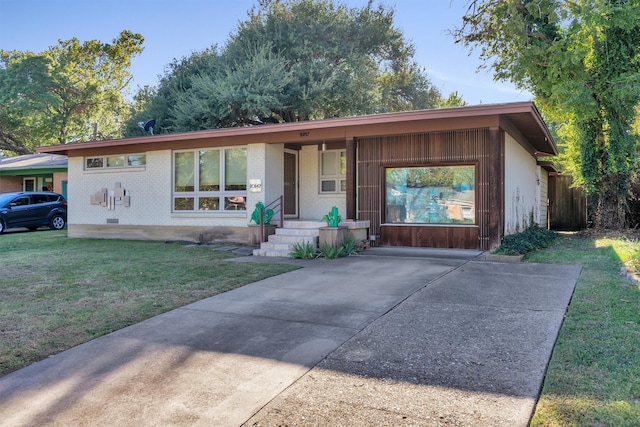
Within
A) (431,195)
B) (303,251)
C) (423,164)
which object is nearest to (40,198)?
(303,251)

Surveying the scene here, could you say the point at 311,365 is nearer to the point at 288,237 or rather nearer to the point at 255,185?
the point at 288,237

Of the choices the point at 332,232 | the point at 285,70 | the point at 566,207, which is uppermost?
the point at 285,70

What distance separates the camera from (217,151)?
525 inches

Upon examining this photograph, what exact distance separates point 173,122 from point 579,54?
54.1ft

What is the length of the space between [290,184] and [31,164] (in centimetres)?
1790

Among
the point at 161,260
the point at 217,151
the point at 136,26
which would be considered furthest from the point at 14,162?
the point at 161,260

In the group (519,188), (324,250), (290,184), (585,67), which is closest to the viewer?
(324,250)

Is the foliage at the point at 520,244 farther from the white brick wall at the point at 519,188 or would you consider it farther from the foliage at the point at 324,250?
the foliage at the point at 324,250

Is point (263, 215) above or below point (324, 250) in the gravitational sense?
above

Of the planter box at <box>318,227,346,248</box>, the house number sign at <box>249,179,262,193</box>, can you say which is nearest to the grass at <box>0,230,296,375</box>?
the planter box at <box>318,227,346,248</box>

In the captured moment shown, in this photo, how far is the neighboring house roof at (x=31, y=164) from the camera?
23641 mm

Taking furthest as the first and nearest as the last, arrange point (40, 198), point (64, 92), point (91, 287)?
point (64, 92)
point (40, 198)
point (91, 287)

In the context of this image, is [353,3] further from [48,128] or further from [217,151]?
[48,128]

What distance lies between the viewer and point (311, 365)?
3729 mm
